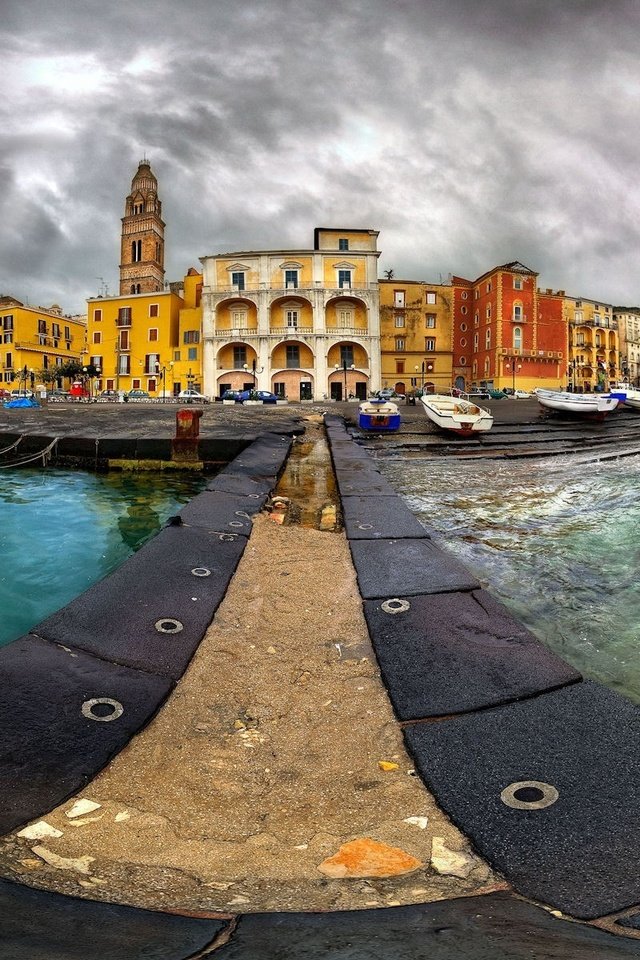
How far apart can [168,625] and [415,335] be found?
5637 cm

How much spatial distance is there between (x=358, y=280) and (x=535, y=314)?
62.1ft

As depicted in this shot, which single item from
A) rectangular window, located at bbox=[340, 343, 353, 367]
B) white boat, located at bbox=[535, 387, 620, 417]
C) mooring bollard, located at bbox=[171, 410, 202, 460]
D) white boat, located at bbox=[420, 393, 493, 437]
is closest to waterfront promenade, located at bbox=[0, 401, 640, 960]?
mooring bollard, located at bbox=[171, 410, 202, 460]

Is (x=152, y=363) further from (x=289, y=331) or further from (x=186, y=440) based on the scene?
(x=186, y=440)

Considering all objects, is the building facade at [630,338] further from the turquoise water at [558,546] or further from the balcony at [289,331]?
the turquoise water at [558,546]

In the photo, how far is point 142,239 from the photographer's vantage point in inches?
2751

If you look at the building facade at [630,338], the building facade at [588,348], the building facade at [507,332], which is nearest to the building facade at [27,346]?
the building facade at [507,332]

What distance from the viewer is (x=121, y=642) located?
3.05m

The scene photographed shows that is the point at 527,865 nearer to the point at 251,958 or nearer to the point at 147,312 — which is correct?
the point at 251,958

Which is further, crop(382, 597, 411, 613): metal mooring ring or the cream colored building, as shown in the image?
the cream colored building

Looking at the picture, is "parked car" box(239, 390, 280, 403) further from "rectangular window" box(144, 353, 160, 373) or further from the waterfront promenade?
the waterfront promenade

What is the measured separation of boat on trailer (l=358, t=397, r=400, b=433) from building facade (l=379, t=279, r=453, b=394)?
38549 mm

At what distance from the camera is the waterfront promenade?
129 cm

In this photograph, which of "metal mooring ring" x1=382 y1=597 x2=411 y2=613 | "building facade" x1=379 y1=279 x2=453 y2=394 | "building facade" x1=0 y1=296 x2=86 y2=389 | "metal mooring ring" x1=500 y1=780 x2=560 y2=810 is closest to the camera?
"metal mooring ring" x1=500 y1=780 x2=560 y2=810

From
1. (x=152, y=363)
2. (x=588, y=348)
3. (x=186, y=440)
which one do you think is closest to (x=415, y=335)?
(x=152, y=363)
